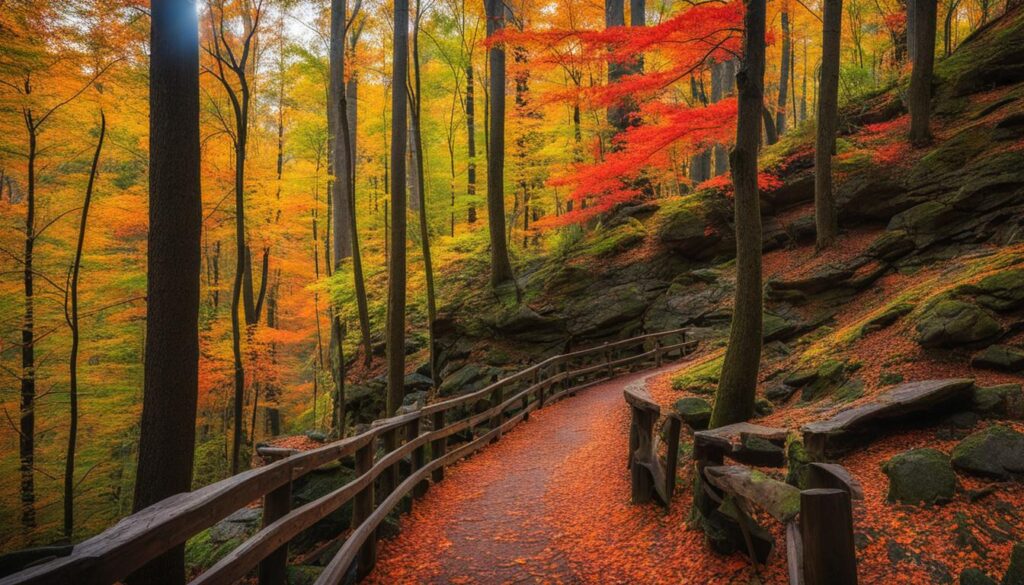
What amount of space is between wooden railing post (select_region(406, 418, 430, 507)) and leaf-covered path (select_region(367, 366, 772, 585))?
14 centimetres

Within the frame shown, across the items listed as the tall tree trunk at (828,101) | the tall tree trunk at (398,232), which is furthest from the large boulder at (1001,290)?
the tall tree trunk at (398,232)

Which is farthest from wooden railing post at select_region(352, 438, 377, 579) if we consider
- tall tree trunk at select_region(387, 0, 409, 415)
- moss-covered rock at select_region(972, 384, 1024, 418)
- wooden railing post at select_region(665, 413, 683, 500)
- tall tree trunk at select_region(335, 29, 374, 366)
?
tall tree trunk at select_region(335, 29, 374, 366)

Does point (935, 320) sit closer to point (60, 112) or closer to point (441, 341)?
point (441, 341)

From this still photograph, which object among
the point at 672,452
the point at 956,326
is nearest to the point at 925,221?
the point at 956,326

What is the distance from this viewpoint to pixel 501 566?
4.84 metres

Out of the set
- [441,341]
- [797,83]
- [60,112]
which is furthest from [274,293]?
[797,83]

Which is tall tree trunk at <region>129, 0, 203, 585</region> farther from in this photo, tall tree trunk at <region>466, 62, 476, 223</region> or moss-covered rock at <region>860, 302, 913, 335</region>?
tall tree trunk at <region>466, 62, 476, 223</region>

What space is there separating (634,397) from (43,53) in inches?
514

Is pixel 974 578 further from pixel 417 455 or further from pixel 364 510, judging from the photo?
pixel 417 455

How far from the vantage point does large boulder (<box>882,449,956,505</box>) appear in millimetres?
4000

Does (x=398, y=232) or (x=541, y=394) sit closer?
(x=398, y=232)

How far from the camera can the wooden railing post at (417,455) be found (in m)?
6.41

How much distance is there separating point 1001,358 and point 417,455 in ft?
22.2

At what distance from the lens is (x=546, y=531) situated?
18.6 ft
